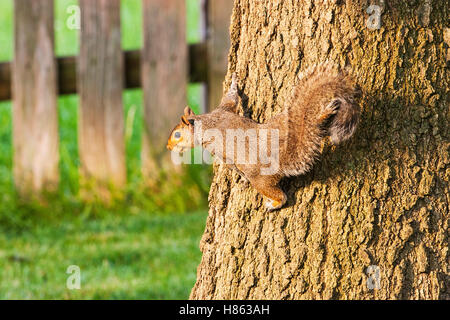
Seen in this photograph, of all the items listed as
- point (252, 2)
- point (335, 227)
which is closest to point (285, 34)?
point (252, 2)

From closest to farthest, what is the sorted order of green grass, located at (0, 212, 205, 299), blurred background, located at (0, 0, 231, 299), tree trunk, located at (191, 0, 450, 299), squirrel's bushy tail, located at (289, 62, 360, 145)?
squirrel's bushy tail, located at (289, 62, 360, 145) → tree trunk, located at (191, 0, 450, 299) → green grass, located at (0, 212, 205, 299) → blurred background, located at (0, 0, 231, 299)

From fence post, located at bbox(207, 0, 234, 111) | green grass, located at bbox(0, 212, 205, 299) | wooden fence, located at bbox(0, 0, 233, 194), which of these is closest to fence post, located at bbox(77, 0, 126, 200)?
wooden fence, located at bbox(0, 0, 233, 194)

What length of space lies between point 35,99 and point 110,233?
1.16 meters

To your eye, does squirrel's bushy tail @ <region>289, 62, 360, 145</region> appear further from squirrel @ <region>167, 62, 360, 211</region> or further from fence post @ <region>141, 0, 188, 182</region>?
fence post @ <region>141, 0, 188, 182</region>

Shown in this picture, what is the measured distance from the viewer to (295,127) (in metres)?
2.07

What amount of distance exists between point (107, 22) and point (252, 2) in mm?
2864

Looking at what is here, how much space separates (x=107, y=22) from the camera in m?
4.95

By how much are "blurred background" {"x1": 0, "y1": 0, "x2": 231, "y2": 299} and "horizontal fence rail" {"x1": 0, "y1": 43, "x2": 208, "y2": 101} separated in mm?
27

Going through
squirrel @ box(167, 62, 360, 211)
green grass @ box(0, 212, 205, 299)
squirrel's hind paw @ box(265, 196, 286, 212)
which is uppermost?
squirrel @ box(167, 62, 360, 211)

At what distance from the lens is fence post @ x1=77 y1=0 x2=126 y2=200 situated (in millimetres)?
4938

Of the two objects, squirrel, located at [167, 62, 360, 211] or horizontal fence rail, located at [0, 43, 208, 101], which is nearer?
squirrel, located at [167, 62, 360, 211]

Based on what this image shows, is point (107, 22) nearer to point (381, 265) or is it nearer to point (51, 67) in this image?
point (51, 67)

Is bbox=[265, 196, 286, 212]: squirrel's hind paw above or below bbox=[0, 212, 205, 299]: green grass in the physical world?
above

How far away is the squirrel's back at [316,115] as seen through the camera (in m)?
1.99
